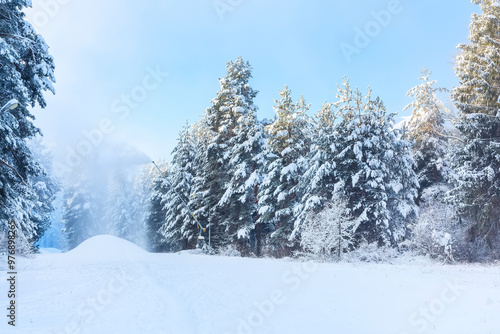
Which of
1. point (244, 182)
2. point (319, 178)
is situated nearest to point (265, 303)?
point (319, 178)

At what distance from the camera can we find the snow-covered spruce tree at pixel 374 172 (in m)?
20.7

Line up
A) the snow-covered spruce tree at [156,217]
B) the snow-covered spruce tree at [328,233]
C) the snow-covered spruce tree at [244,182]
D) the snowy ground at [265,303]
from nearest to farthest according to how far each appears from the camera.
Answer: the snowy ground at [265,303]
the snow-covered spruce tree at [328,233]
the snow-covered spruce tree at [244,182]
the snow-covered spruce tree at [156,217]

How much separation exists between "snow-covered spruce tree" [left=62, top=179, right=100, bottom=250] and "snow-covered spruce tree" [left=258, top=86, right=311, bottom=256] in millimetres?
42940

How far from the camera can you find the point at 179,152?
37.5m

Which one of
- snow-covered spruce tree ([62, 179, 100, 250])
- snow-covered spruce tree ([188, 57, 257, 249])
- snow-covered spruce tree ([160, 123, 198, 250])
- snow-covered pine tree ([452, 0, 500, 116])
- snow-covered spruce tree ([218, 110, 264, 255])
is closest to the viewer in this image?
snow-covered pine tree ([452, 0, 500, 116])

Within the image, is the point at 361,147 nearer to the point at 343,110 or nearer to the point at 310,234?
the point at 343,110

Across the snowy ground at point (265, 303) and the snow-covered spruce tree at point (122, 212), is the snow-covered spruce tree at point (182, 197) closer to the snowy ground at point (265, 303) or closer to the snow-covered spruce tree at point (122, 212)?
the snowy ground at point (265, 303)

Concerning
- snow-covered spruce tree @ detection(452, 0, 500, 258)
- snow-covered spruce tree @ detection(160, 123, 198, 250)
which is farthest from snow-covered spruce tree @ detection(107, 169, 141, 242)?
snow-covered spruce tree @ detection(452, 0, 500, 258)

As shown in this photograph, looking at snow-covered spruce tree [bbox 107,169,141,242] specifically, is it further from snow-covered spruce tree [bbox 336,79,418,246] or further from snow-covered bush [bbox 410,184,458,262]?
snow-covered bush [bbox 410,184,458,262]

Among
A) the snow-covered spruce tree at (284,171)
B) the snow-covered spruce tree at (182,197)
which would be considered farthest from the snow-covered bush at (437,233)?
the snow-covered spruce tree at (182,197)

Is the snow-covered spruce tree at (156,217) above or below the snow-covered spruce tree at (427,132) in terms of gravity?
below

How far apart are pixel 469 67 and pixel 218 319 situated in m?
19.1

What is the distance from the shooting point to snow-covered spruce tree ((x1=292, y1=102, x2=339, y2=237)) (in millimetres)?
21531

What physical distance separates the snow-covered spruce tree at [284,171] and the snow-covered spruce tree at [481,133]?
1041 centimetres
